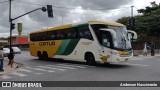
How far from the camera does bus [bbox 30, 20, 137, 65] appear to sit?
19.1 m

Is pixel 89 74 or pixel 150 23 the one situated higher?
pixel 150 23

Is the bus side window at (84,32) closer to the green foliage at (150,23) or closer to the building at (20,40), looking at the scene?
the green foliage at (150,23)

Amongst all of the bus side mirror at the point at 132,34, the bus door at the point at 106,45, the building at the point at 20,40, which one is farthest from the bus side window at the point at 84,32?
the building at the point at 20,40

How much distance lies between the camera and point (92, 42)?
808 inches

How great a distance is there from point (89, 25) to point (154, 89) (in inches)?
441

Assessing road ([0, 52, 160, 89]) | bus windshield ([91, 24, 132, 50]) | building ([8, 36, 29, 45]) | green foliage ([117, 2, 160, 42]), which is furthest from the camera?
building ([8, 36, 29, 45])

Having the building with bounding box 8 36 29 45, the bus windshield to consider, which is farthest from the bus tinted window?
the building with bounding box 8 36 29 45

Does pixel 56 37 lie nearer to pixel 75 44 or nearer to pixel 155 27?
pixel 75 44

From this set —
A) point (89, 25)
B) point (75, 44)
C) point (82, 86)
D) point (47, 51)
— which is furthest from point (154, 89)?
point (47, 51)

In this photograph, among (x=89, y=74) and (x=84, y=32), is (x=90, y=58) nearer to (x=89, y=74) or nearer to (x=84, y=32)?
(x=84, y=32)

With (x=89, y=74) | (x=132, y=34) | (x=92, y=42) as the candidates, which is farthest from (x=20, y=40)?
(x=89, y=74)

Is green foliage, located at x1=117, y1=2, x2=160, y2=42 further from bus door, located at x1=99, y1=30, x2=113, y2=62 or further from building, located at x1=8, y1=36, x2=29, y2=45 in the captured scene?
building, located at x1=8, y1=36, x2=29, y2=45

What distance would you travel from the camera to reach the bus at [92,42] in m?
19.1

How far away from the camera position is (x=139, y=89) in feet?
33.4
